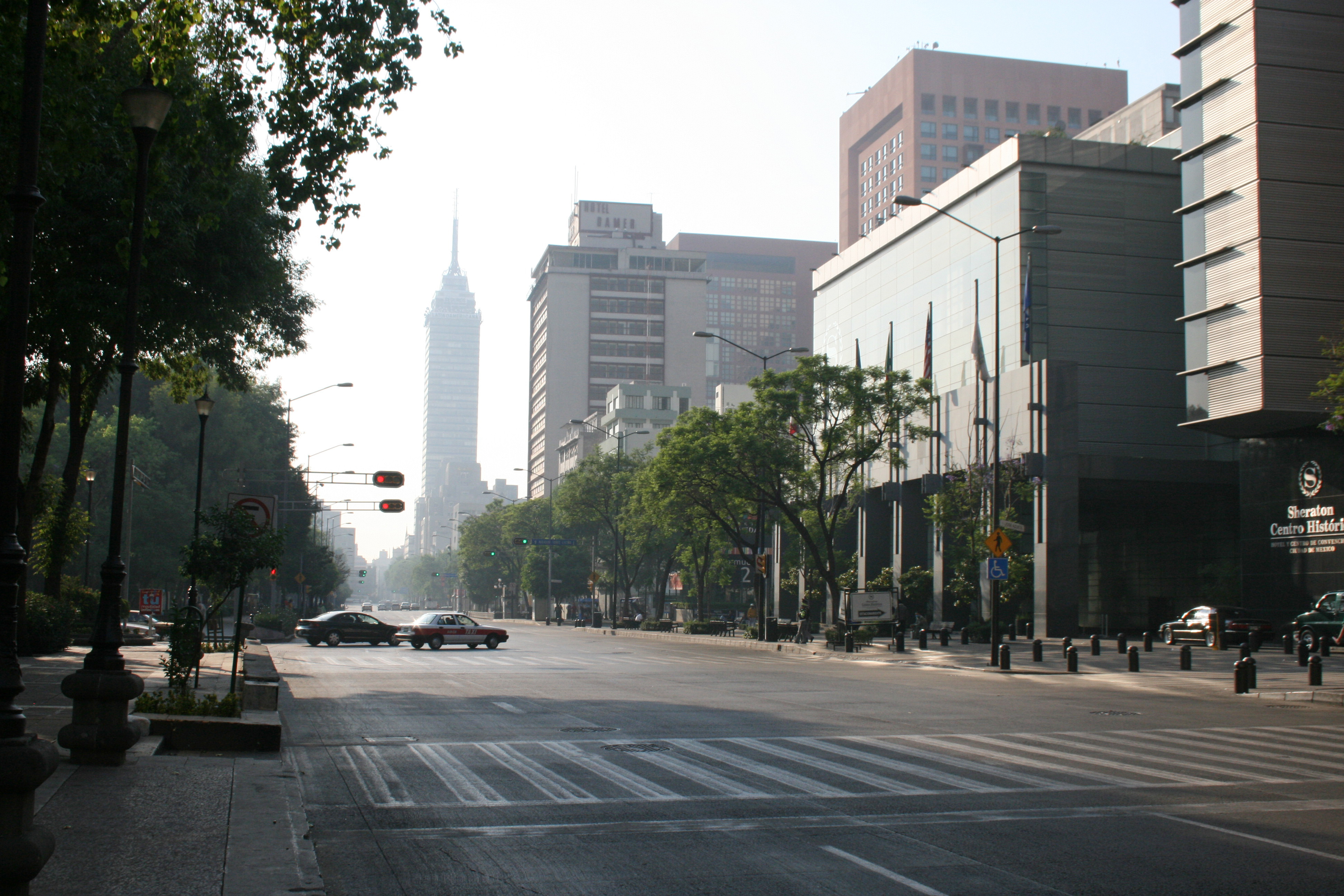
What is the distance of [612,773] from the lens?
462 inches

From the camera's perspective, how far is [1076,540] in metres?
50.2

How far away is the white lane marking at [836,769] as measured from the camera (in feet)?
35.5

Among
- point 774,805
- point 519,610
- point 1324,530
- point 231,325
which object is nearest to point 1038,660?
point 1324,530

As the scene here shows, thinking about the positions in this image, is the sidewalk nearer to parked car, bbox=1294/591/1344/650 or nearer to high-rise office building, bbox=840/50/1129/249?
parked car, bbox=1294/591/1344/650

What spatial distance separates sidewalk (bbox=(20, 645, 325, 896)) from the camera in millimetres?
6305

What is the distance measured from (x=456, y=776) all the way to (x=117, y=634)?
360 cm

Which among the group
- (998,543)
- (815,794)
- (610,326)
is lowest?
(815,794)

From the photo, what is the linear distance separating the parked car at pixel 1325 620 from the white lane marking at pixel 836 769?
30015mm

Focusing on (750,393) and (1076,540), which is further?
(750,393)

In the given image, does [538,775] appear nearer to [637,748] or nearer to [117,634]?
[637,748]

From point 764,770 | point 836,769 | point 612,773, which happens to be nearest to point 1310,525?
point 836,769

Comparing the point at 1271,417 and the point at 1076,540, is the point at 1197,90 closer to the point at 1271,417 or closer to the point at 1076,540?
the point at 1271,417

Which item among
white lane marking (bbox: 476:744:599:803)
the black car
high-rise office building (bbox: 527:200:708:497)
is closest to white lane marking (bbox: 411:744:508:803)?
white lane marking (bbox: 476:744:599:803)

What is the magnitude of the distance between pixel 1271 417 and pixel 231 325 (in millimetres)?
37260
